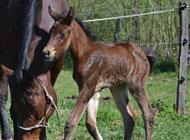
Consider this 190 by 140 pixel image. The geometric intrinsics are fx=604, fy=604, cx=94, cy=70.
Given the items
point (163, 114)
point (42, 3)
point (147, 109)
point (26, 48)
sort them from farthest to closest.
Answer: point (163, 114) → point (147, 109) → point (42, 3) → point (26, 48)

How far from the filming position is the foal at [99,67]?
5102mm

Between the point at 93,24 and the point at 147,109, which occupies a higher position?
the point at 147,109

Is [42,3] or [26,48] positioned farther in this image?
[42,3]

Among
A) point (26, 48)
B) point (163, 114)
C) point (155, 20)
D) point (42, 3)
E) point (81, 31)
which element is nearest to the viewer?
point (26, 48)

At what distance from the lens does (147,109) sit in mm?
6090

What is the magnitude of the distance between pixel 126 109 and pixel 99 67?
743 mm

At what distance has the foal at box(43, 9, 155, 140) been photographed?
5.10 m

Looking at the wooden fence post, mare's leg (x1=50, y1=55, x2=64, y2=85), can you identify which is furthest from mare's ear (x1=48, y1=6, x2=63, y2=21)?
the wooden fence post

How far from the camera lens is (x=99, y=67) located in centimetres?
570

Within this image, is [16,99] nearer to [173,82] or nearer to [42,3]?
[42,3]

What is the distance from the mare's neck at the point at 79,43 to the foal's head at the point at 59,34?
0.65ft

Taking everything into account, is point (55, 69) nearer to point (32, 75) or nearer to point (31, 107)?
point (32, 75)

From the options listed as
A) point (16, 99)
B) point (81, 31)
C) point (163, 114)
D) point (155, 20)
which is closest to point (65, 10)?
point (81, 31)

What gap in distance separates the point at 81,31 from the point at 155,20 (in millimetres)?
8771
